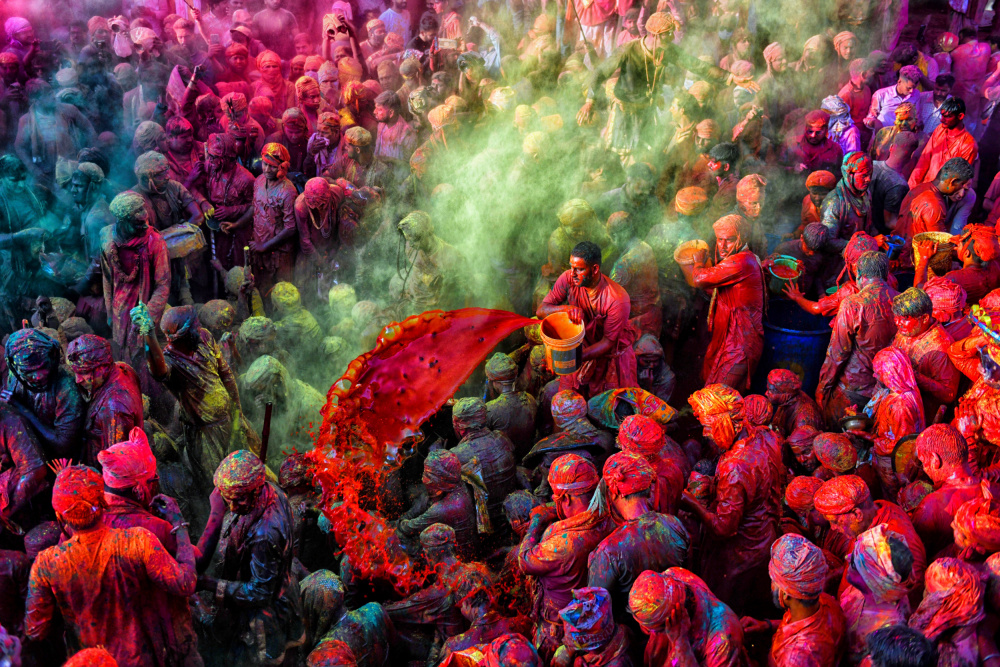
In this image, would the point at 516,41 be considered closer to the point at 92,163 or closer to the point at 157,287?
the point at 92,163

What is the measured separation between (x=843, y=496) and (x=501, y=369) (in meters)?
2.92

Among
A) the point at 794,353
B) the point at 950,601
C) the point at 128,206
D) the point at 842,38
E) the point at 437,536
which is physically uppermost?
the point at 842,38

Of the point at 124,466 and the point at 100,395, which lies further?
the point at 100,395

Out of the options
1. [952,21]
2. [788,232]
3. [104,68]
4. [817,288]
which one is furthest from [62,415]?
[952,21]

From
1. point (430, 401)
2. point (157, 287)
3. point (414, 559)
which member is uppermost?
point (157, 287)

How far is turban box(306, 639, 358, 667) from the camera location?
4008 mm

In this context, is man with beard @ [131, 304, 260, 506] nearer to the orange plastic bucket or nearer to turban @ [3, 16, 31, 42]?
the orange plastic bucket

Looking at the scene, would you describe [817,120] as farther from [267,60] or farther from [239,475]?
[267,60]

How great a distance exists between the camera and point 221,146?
30.5 ft

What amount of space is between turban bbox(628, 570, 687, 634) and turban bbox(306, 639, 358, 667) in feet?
5.38

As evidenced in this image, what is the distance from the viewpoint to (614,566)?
3994mm

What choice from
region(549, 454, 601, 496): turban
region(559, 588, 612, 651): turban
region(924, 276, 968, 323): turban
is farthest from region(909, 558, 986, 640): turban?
region(924, 276, 968, 323): turban

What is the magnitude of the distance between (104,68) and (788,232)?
10.8 m

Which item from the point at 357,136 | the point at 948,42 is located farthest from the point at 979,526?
the point at 948,42
